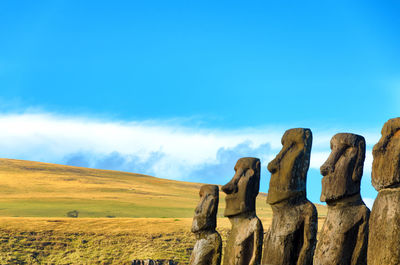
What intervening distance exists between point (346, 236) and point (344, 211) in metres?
0.48

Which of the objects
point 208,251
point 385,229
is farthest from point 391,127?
point 208,251

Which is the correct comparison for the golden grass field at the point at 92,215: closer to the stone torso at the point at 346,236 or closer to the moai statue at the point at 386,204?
the stone torso at the point at 346,236

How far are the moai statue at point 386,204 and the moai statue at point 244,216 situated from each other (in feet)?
14.2

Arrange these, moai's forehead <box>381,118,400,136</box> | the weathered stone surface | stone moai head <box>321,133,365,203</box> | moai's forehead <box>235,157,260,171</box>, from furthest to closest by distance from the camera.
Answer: the weathered stone surface
moai's forehead <box>235,157,260,171</box>
stone moai head <box>321,133,365,203</box>
moai's forehead <box>381,118,400,136</box>

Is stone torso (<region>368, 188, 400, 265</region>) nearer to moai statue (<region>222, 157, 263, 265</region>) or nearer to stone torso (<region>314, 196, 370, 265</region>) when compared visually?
stone torso (<region>314, 196, 370, 265</region>)

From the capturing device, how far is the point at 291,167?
13.3 meters

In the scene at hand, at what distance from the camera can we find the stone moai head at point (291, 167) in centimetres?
1327

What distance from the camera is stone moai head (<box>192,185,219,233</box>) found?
15750 millimetres

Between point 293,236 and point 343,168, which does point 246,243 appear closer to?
point 293,236

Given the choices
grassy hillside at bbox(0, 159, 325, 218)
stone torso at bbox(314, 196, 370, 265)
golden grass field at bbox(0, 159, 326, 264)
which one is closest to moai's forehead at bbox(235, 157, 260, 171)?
stone torso at bbox(314, 196, 370, 265)

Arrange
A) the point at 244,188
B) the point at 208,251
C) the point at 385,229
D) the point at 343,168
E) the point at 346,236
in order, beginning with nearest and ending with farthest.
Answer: the point at 385,229, the point at 346,236, the point at 343,168, the point at 244,188, the point at 208,251

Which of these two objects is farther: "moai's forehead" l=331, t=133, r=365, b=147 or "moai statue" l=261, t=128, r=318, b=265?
"moai statue" l=261, t=128, r=318, b=265

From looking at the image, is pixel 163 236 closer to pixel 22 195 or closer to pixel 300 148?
pixel 300 148

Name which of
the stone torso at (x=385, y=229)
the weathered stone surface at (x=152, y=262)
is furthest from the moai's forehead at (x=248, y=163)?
the weathered stone surface at (x=152, y=262)
